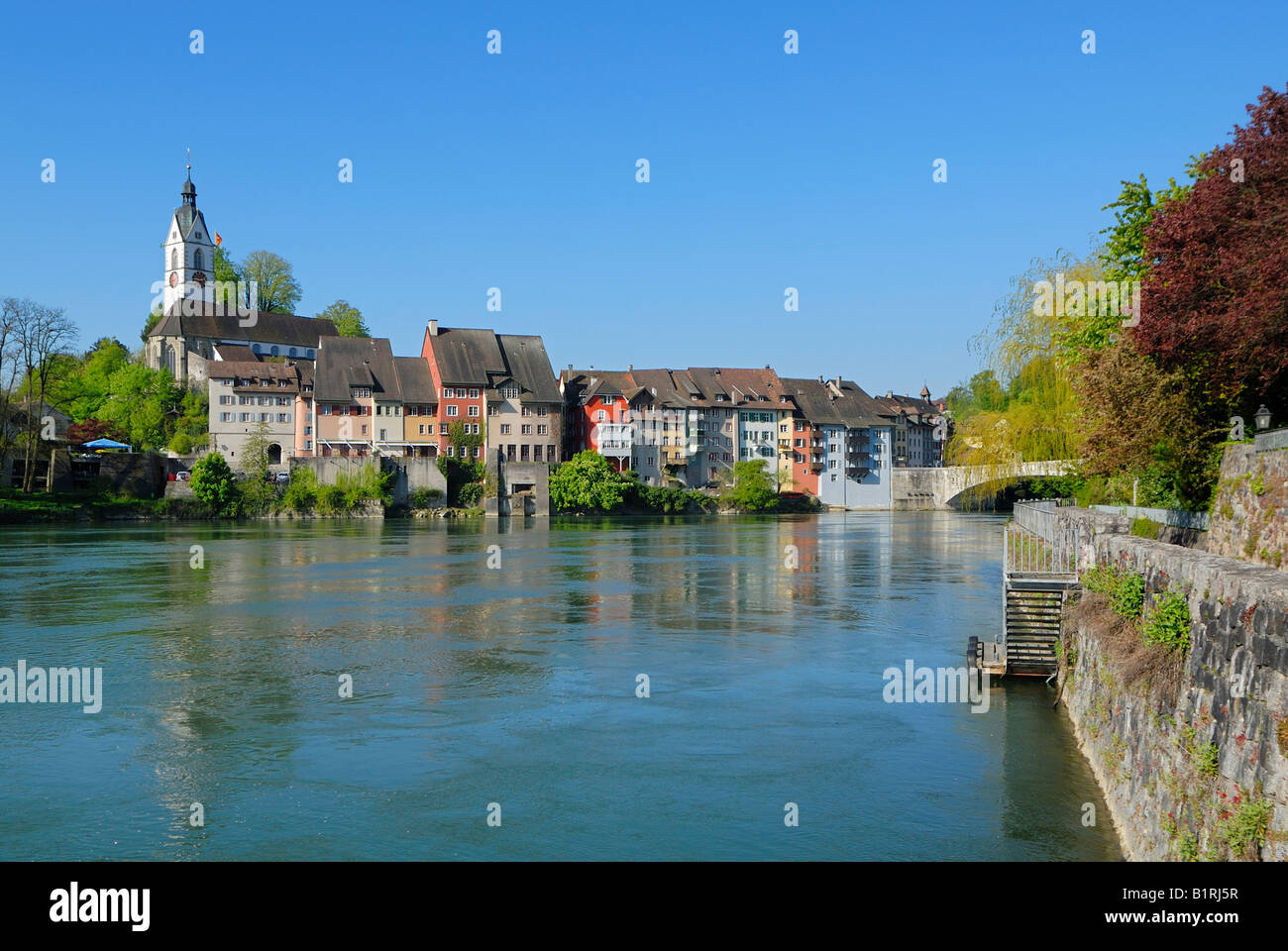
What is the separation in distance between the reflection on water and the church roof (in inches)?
3491

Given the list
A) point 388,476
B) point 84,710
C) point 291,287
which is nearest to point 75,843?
point 84,710

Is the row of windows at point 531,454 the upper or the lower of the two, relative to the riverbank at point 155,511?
upper

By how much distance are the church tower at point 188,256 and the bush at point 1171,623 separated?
13202cm

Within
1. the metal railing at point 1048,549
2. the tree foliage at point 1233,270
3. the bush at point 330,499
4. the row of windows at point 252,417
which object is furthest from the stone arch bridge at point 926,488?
the tree foliage at point 1233,270

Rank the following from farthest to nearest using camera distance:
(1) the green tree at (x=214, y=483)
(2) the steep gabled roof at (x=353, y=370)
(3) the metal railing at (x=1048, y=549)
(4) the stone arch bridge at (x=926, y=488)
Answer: (4) the stone arch bridge at (x=926, y=488)
(2) the steep gabled roof at (x=353, y=370)
(1) the green tree at (x=214, y=483)
(3) the metal railing at (x=1048, y=549)

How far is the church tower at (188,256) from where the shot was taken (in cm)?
13038

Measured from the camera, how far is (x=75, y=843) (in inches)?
504

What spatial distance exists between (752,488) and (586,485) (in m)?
18.3

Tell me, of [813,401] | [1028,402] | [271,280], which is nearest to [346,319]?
[271,280]

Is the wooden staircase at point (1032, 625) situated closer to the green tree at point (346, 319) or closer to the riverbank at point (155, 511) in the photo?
the riverbank at point (155, 511)

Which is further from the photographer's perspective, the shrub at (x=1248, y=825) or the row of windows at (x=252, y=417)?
the row of windows at (x=252, y=417)

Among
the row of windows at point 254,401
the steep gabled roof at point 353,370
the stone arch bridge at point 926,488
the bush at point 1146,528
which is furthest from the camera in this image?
the stone arch bridge at point 926,488

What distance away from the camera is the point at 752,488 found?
107 m
